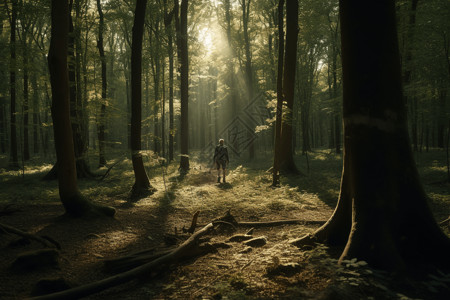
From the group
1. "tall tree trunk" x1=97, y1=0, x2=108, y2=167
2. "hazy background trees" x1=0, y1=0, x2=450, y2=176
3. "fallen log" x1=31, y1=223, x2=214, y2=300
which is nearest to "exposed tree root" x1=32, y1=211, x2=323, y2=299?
"fallen log" x1=31, y1=223, x2=214, y2=300

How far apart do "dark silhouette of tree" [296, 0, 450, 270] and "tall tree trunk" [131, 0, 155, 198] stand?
7707mm

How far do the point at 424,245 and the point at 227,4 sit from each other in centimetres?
2429

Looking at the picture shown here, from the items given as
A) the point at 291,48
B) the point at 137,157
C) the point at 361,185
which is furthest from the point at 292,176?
the point at 361,185

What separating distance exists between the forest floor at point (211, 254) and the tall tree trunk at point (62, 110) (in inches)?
20.7

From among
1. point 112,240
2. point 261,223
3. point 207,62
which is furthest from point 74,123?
point 207,62

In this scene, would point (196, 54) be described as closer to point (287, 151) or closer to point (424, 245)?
point (287, 151)

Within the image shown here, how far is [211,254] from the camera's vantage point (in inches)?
169

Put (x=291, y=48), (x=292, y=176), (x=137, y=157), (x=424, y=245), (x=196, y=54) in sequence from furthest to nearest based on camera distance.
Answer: (x=196, y=54) → (x=292, y=176) → (x=291, y=48) → (x=137, y=157) → (x=424, y=245)

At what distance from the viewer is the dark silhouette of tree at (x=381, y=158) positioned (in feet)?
10.4

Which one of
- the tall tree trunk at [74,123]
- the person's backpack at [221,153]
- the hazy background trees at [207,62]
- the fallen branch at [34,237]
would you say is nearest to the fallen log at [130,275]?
the fallen branch at [34,237]

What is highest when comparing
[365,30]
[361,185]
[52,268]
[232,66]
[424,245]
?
[232,66]

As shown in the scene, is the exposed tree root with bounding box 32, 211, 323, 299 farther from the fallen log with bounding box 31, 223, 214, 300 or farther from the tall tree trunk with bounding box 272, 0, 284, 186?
the tall tree trunk with bounding box 272, 0, 284, 186

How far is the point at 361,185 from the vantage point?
11.2 ft

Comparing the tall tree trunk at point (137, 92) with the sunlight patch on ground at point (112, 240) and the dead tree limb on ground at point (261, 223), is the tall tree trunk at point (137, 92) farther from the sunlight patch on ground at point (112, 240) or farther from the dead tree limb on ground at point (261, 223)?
the dead tree limb on ground at point (261, 223)
